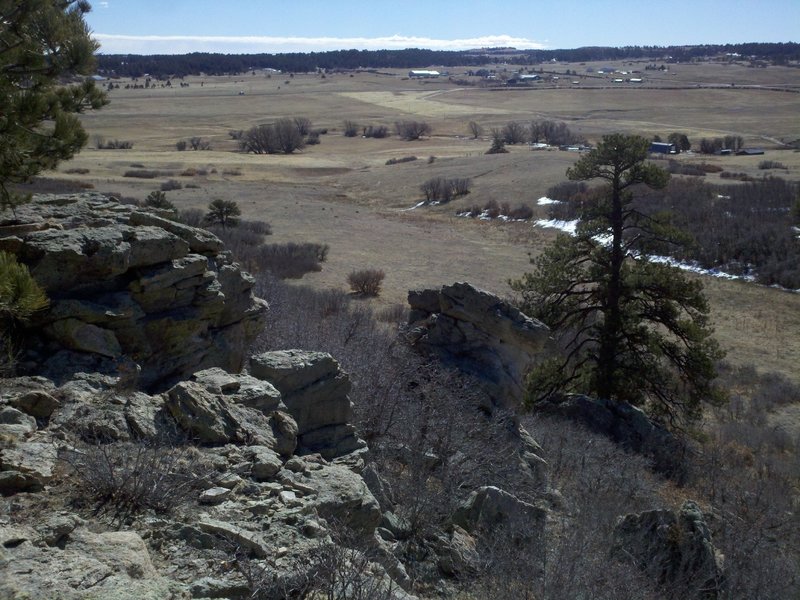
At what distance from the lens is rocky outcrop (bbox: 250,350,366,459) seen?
7.14 m

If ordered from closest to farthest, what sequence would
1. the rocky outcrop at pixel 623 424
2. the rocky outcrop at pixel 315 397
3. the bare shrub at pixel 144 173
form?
the rocky outcrop at pixel 315 397
the rocky outcrop at pixel 623 424
the bare shrub at pixel 144 173

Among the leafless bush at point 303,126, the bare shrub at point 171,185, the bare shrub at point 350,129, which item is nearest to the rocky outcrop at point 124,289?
the bare shrub at point 171,185

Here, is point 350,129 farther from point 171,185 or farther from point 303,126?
point 171,185

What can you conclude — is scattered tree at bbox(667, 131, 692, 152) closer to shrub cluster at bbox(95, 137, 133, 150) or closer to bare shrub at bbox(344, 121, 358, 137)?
bare shrub at bbox(344, 121, 358, 137)

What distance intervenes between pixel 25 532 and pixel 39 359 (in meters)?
2.73

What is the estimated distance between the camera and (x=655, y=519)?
7211mm

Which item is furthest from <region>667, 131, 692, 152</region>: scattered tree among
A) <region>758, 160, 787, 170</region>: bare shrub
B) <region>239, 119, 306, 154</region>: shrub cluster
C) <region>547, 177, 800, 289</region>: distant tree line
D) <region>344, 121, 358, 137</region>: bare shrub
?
<region>344, 121, 358, 137</region>: bare shrub

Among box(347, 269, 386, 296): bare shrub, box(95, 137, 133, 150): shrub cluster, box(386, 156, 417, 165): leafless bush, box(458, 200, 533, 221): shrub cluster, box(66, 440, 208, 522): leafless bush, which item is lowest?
box(458, 200, 533, 221): shrub cluster

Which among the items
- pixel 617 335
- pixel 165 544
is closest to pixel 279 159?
pixel 617 335

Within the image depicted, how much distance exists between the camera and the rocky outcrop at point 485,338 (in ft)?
36.5

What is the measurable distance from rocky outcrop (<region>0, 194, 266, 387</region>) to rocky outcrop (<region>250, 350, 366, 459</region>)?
2.99 feet

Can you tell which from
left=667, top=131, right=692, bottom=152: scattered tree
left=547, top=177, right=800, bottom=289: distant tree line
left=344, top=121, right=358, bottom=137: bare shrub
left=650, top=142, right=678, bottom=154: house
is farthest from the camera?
left=344, top=121, right=358, bottom=137: bare shrub

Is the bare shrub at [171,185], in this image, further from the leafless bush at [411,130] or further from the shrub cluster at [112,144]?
the leafless bush at [411,130]

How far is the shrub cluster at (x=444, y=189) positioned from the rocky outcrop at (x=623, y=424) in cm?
2926
